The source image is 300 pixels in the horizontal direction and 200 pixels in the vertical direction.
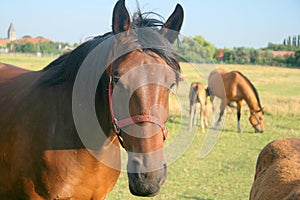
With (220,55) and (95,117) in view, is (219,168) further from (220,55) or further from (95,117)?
(220,55)

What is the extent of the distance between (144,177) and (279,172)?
1.41 meters

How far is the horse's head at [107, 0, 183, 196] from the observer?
210 cm

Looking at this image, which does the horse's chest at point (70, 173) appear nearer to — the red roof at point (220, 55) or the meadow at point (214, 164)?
the meadow at point (214, 164)

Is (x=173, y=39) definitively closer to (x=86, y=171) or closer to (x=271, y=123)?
(x=86, y=171)

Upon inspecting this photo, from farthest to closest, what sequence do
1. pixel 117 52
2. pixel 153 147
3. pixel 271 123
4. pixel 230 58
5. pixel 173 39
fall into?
pixel 230 58 < pixel 271 123 < pixel 173 39 < pixel 117 52 < pixel 153 147

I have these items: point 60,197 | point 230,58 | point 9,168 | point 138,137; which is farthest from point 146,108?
point 230,58

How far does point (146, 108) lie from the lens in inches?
83.4

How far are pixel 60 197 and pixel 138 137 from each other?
939 mm

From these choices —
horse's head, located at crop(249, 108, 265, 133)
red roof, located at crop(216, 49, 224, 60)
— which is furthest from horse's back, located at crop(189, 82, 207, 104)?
red roof, located at crop(216, 49, 224, 60)

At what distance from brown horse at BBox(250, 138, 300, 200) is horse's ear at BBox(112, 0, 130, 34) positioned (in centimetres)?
146

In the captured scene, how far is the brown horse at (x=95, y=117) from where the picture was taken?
84.1 inches

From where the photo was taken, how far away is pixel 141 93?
212 centimetres

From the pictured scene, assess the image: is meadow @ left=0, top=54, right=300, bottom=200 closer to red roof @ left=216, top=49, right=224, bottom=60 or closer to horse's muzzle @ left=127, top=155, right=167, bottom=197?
horse's muzzle @ left=127, top=155, right=167, bottom=197

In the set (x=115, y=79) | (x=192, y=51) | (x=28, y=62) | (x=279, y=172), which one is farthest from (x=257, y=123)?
(x=28, y=62)
